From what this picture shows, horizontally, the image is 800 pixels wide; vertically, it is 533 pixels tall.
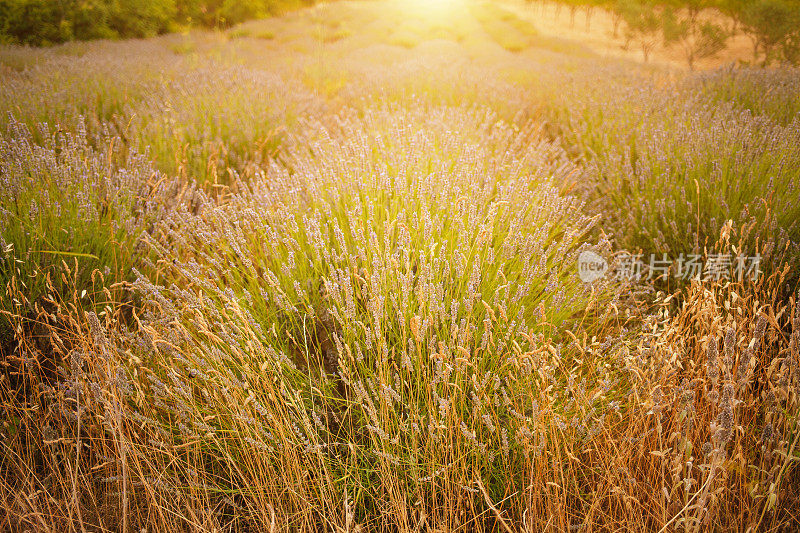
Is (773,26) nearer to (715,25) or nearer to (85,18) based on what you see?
(715,25)

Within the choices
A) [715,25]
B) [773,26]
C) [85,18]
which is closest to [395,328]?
[773,26]

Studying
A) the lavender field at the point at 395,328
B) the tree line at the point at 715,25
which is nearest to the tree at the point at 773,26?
the tree line at the point at 715,25

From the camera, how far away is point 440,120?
11.6 feet

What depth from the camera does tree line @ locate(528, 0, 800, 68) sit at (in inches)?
249

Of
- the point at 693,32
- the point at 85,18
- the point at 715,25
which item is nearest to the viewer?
the point at 85,18

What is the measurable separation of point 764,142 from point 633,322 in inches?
70.0

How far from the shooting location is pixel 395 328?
5.39 feet

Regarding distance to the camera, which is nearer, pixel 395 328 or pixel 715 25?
pixel 395 328

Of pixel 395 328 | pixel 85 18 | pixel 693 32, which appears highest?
pixel 693 32

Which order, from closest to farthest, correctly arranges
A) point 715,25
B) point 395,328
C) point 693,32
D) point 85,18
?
point 395,328
point 85,18
point 715,25
point 693,32

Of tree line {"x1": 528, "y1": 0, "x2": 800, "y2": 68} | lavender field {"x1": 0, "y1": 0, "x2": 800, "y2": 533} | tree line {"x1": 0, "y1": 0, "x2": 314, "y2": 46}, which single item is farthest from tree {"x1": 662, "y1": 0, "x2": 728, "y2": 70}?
tree line {"x1": 0, "y1": 0, "x2": 314, "y2": 46}

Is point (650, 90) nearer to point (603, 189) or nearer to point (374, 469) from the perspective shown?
point (603, 189)

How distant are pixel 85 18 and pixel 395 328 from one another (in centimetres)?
981

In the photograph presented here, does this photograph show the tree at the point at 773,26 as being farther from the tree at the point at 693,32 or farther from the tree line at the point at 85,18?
the tree line at the point at 85,18
